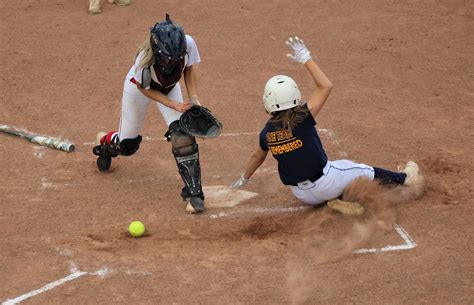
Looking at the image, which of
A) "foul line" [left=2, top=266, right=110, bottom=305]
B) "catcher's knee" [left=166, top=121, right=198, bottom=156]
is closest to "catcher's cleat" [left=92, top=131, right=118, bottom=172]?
"catcher's knee" [left=166, top=121, right=198, bottom=156]

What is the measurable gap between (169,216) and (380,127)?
3372mm

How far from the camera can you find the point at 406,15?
519 inches

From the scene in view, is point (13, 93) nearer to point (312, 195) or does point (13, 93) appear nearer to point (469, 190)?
point (312, 195)

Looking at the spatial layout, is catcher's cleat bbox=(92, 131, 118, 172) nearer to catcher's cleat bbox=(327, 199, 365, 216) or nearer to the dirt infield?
the dirt infield

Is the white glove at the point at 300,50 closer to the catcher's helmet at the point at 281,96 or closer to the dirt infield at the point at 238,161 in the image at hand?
the catcher's helmet at the point at 281,96

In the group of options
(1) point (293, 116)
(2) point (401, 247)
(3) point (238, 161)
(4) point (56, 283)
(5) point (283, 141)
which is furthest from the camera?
(3) point (238, 161)

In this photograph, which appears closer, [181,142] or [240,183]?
[181,142]

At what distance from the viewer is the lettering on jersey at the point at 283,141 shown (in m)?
7.02

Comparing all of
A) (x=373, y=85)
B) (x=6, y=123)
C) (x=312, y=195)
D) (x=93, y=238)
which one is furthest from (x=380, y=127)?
(x=6, y=123)

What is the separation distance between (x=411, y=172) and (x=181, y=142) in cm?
239

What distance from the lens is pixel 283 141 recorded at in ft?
23.1

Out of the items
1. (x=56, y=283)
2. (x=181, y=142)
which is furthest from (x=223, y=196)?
(x=56, y=283)

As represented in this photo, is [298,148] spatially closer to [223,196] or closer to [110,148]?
[223,196]

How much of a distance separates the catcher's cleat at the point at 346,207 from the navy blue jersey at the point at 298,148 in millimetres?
354
